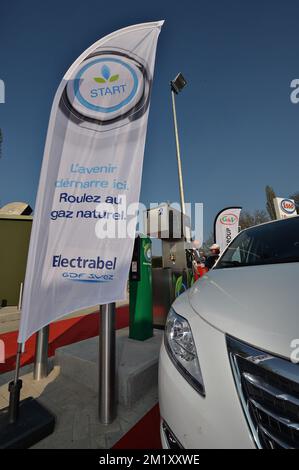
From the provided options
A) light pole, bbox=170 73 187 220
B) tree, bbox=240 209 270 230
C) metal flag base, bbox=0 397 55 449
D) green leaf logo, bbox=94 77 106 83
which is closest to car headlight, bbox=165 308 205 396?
metal flag base, bbox=0 397 55 449

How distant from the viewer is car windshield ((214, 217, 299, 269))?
1.87 m

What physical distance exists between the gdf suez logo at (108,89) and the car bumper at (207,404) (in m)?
1.91

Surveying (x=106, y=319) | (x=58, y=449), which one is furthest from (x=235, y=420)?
(x=58, y=449)

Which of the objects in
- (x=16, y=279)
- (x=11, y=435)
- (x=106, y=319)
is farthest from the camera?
(x=16, y=279)

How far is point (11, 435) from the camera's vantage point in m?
1.64

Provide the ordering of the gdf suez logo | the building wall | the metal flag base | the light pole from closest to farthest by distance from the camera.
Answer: the metal flag base, the gdf suez logo, the building wall, the light pole

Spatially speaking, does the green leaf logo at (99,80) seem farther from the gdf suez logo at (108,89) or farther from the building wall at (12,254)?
the building wall at (12,254)

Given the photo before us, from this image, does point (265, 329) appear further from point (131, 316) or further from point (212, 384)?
point (131, 316)

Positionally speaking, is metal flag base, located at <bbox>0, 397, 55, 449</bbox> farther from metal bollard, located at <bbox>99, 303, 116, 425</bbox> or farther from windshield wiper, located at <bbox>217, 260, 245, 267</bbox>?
windshield wiper, located at <bbox>217, 260, 245, 267</bbox>

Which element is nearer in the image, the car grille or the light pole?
the car grille

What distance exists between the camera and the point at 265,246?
2.15m

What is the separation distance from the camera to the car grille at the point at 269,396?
82cm

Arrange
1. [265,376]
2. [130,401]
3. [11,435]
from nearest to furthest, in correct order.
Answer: [265,376]
[11,435]
[130,401]
